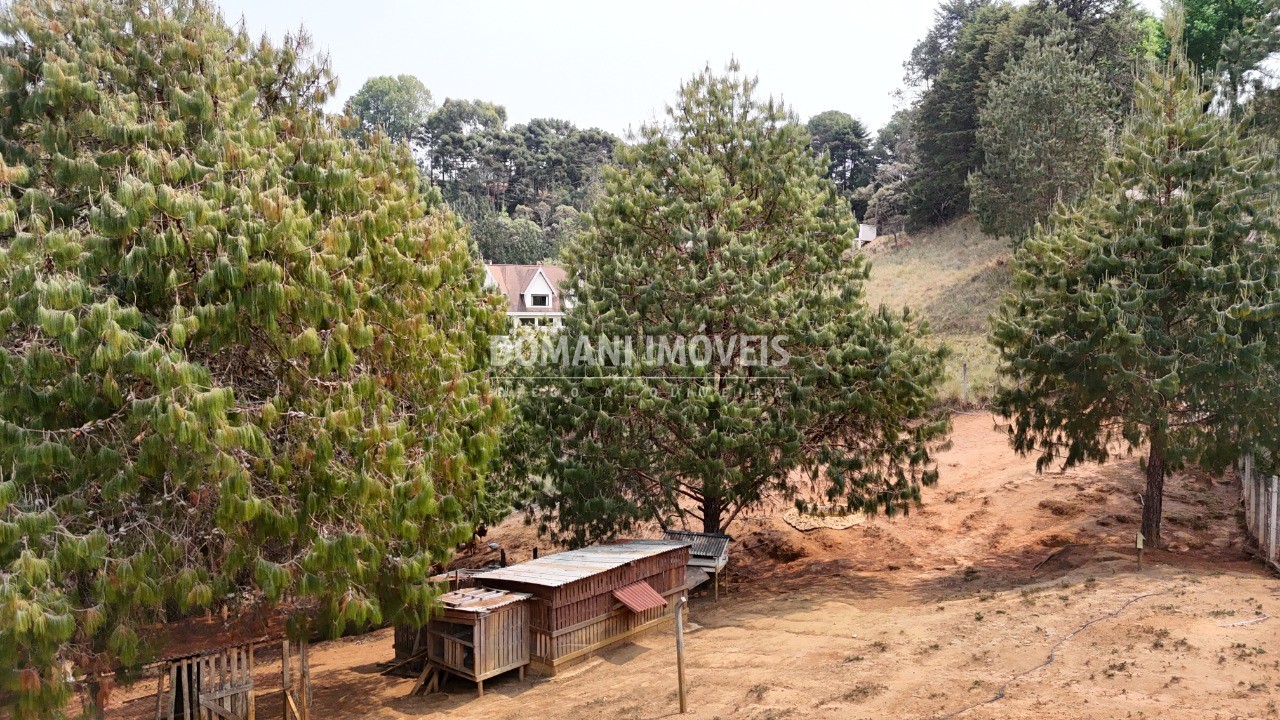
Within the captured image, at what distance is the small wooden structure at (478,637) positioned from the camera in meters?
14.5

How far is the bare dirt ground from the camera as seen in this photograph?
11141 mm

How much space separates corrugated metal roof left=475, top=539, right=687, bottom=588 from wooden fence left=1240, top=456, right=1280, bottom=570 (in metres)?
11.2

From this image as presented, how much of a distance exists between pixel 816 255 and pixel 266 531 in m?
13.3

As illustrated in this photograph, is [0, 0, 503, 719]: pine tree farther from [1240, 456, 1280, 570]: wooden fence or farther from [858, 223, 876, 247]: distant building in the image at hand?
[858, 223, 876, 247]: distant building

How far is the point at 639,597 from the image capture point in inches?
646

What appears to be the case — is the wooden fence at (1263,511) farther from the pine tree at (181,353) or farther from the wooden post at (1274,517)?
the pine tree at (181,353)

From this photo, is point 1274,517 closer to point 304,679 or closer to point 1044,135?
point 304,679

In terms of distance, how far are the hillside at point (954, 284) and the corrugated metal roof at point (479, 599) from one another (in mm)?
24095

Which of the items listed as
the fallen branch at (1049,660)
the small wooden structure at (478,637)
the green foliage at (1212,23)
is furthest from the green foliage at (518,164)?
the fallen branch at (1049,660)

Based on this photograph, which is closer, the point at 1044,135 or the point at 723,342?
the point at 723,342

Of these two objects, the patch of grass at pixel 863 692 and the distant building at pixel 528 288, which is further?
the distant building at pixel 528 288

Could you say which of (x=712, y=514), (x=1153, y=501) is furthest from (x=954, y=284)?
(x=712, y=514)

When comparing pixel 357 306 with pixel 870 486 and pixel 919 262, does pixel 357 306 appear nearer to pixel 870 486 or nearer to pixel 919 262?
pixel 870 486

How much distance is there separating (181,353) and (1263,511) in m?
19.3
